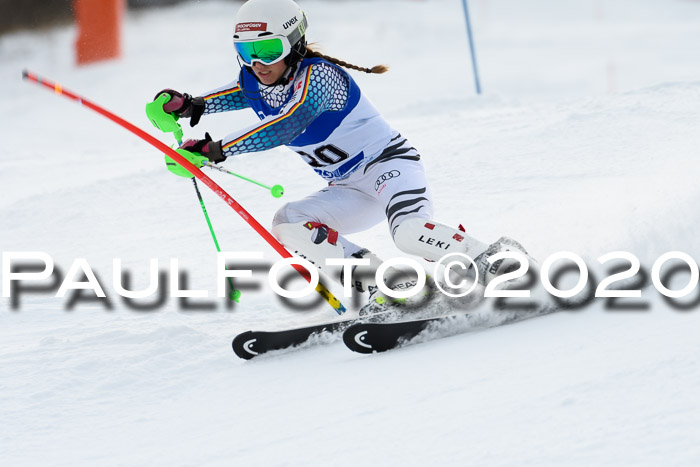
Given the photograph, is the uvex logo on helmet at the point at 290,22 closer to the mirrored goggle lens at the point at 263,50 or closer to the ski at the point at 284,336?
the mirrored goggle lens at the point at 263,50

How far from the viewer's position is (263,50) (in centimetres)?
334

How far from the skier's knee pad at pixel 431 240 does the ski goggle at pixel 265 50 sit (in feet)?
2.54

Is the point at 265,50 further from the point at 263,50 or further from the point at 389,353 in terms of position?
the point at 389,353

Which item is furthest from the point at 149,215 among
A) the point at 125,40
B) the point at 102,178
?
the point at 125,40

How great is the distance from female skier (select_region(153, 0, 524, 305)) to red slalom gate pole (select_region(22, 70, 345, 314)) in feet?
0.18

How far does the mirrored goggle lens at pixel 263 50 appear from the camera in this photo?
332cm

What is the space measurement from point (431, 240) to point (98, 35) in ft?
35.4

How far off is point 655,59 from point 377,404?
1059 cm

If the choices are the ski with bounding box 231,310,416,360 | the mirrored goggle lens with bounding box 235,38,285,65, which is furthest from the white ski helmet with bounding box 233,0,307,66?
the ski with bounding box 231,310,416,360

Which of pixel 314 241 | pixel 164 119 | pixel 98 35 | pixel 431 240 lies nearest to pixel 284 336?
pixel 314 241

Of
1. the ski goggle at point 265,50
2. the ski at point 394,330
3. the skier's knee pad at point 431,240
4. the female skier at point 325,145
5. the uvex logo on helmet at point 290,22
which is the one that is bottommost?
the ski at point 394,330

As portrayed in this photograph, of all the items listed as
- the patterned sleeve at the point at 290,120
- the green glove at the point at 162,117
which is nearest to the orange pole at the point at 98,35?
the green glove at the point at 162,117

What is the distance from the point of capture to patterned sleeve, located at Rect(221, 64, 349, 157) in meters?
3.21

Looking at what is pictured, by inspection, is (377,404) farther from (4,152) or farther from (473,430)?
(4,152)
